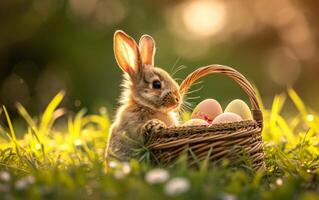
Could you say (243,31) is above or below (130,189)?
above

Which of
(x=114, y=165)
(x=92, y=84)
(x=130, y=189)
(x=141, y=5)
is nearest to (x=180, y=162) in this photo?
(x=114, y=165)

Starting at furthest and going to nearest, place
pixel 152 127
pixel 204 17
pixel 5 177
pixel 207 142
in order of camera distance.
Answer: pixel 204 17
pixel 152 127
pixel 207 142
pixel 5 177

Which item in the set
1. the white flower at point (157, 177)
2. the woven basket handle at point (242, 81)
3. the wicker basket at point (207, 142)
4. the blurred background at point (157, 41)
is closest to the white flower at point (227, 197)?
the white flower at point (157, 177)

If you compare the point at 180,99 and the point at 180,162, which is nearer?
the point at 180,162

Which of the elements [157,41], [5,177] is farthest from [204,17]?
[5,177]

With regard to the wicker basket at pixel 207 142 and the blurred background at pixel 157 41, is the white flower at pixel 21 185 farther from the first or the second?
the blurred background at pixel 157 41

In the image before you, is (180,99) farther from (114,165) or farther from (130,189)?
(130,189)

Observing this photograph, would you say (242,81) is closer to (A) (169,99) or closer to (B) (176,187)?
(A) (169,99)
